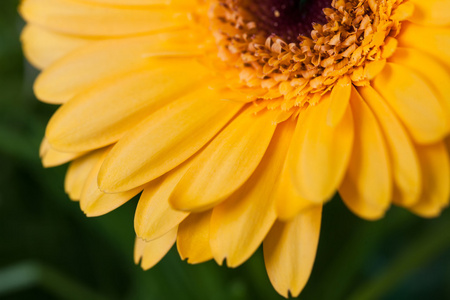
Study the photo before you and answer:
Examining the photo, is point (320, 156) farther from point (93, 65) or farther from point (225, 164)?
point (93, 65)

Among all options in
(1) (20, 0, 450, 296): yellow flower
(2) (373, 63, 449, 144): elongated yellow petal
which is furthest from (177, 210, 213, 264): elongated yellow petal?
(2) (373, 63, 449, 144): elongated yellow petal

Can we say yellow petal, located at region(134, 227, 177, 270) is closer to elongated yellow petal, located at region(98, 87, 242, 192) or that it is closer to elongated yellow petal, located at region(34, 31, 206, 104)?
elongated yellow petal, located at region(98, 87, 242, 192)

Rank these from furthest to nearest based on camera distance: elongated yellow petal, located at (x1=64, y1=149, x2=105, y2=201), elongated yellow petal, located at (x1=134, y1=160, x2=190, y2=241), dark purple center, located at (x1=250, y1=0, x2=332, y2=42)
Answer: dark purple center, located at (x1=250, y1=0, x2=332, y2=42) → elongated yellow petal, located at (x1=64, y1=149, x2=105, y2=201) → elongated yellow petal, located at (x1=134, y1=160, x2=190, y2=241)

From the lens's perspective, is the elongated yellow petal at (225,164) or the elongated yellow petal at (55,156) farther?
the elongated yellow petal at (55,156)

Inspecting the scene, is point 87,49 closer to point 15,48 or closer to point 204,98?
point 204,98

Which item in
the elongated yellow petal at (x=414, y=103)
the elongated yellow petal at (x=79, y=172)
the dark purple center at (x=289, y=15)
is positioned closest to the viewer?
the elongated yellow petal at (x=414, y=103)

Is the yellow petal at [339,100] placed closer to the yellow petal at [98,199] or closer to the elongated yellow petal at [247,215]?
the elongated yellow petal at [247,215]

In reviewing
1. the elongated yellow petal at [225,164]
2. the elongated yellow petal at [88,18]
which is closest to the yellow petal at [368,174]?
the elongated yellow petal at [225,164]
